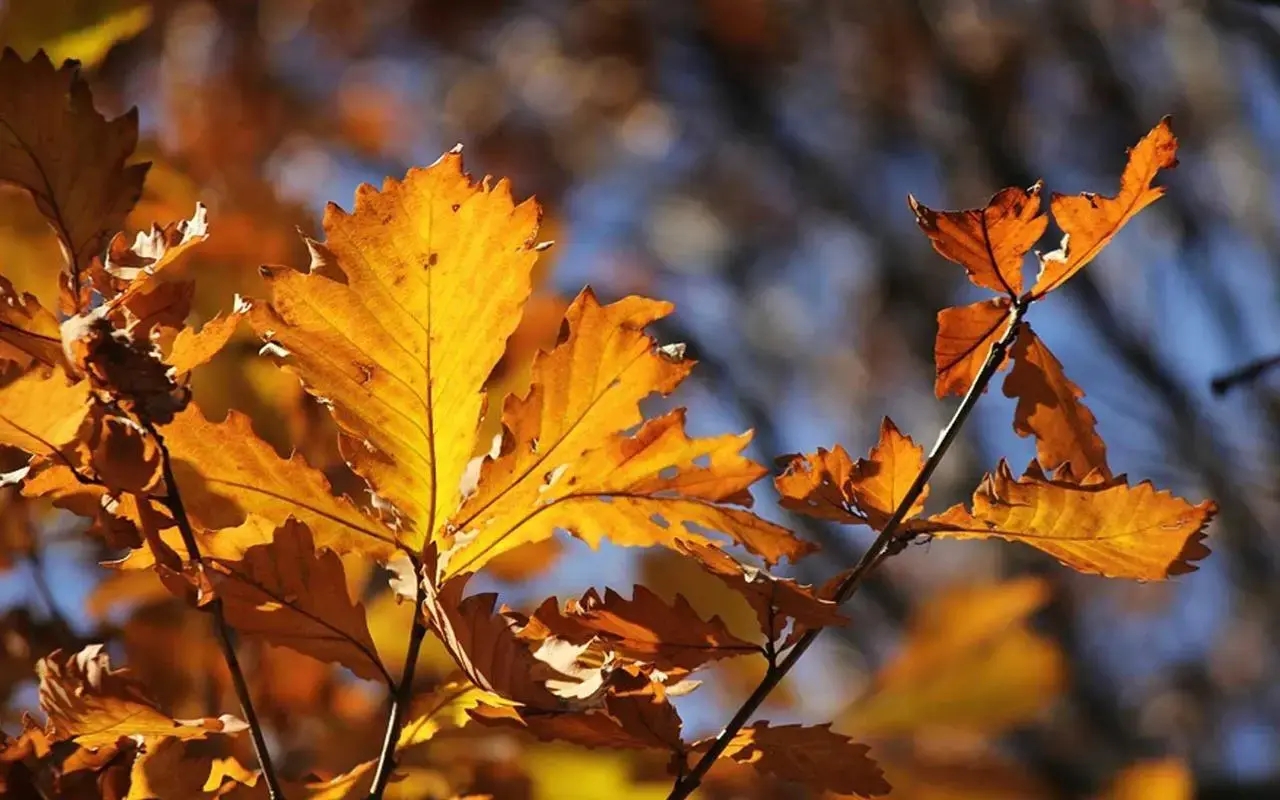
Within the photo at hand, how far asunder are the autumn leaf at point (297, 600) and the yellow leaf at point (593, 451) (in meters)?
0.05

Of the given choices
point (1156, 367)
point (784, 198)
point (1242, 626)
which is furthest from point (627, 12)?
point (1242, 626)

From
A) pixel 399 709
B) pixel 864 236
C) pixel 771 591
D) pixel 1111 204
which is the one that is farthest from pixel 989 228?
pixel 864 236

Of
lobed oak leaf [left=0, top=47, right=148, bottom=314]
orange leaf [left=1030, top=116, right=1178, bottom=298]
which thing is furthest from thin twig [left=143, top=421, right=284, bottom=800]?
orange leaf [left=1030, top=116, right=1178, bottom=298]

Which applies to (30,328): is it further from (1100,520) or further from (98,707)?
(1100,520)

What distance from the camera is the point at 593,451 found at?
1.40 ft

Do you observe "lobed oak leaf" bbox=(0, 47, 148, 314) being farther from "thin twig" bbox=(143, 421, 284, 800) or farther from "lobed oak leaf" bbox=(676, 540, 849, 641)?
"lobed oak leaf" bbox=(676, 540, 849, 641)

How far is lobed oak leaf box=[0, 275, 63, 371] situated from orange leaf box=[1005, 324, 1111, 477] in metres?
0.35

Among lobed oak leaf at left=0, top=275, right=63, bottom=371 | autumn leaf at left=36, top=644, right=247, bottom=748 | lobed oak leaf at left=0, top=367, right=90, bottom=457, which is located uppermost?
lobed oak leaf at left=0, top=275, right=63, bottom=371

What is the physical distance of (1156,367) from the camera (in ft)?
6.46

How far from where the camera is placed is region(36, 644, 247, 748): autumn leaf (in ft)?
1.37

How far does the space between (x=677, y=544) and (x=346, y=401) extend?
0.13 metres

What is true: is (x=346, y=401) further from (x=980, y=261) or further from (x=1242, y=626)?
(x=1242, y=626)

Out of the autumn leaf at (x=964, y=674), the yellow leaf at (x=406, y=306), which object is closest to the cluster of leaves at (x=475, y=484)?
the yellow leaf at (x=406, y=306)

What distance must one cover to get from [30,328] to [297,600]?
14 cm
